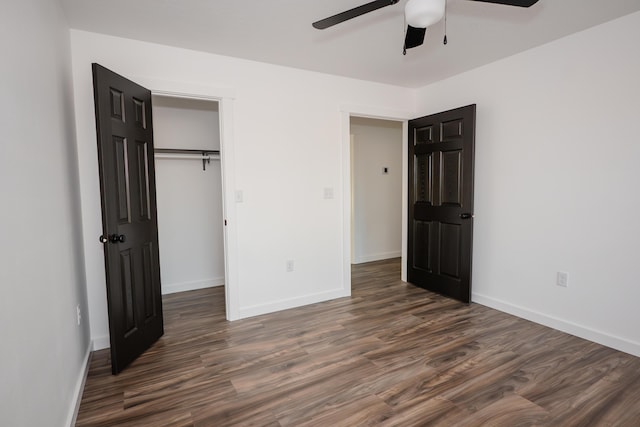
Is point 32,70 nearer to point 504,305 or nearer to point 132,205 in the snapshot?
point 132,205

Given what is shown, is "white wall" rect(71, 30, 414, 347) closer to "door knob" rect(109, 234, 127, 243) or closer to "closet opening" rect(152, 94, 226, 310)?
"door knob" rect(109, 234, 127, 243)

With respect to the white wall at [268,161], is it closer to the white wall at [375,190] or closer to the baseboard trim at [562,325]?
the white wall at [375,190]

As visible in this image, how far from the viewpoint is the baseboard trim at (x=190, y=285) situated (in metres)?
3.99

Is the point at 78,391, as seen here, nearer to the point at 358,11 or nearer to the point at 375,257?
the point at 358,11

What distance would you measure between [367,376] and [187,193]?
2988 millimetres

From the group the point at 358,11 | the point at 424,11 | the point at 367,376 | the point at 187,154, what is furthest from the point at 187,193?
the point at 424,11

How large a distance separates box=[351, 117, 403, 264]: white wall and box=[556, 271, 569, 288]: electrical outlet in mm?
2976

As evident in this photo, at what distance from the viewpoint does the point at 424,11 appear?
1.57 m

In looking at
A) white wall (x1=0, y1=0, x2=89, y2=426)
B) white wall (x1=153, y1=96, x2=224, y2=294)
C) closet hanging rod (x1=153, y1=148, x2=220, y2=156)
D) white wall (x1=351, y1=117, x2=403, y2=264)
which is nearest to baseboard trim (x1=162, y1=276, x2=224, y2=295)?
white wall (x1=153, y1=96, x2=224, y2=294)

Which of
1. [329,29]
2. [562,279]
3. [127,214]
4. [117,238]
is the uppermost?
[329,29]

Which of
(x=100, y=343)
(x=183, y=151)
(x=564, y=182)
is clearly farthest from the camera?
(x=183, y=151)

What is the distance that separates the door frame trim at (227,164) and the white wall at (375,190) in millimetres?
A: 2612

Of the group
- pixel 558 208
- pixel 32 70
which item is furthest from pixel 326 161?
pixel 32 70

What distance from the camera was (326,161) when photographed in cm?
359
